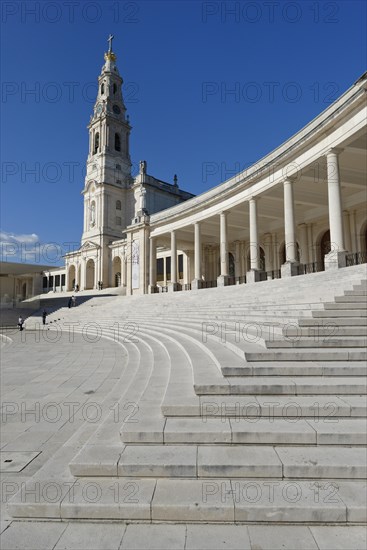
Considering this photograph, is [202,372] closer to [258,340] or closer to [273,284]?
[258,340]

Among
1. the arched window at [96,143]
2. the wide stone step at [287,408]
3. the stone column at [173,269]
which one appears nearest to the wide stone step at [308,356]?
the wide stone step at [287,408]

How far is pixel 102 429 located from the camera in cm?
407

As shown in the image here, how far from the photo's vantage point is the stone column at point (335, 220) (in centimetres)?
1409

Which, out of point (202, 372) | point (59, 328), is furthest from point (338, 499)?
point (59, 328)

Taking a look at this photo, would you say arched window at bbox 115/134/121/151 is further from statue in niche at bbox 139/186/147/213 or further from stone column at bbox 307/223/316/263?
stone column at bbox 307/223/316/263

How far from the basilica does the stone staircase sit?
34.5 feet

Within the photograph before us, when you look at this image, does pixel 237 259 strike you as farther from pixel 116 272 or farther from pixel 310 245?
pixel 116 272

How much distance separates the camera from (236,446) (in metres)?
3.55

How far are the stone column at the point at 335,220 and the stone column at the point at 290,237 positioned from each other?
291cm

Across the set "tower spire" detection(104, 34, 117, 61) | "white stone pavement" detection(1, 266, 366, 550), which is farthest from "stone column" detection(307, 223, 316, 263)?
"tower spire" detection(104, 34, 117, 61)

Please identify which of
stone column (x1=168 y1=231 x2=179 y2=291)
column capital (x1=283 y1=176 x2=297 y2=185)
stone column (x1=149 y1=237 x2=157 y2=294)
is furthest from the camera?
stone column (x1=149 y1=237 x2=157 y2=294)

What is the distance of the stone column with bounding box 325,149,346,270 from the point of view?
1409cm

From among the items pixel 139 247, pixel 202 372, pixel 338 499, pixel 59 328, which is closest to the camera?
pixel 338 499

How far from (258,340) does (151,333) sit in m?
7.39
